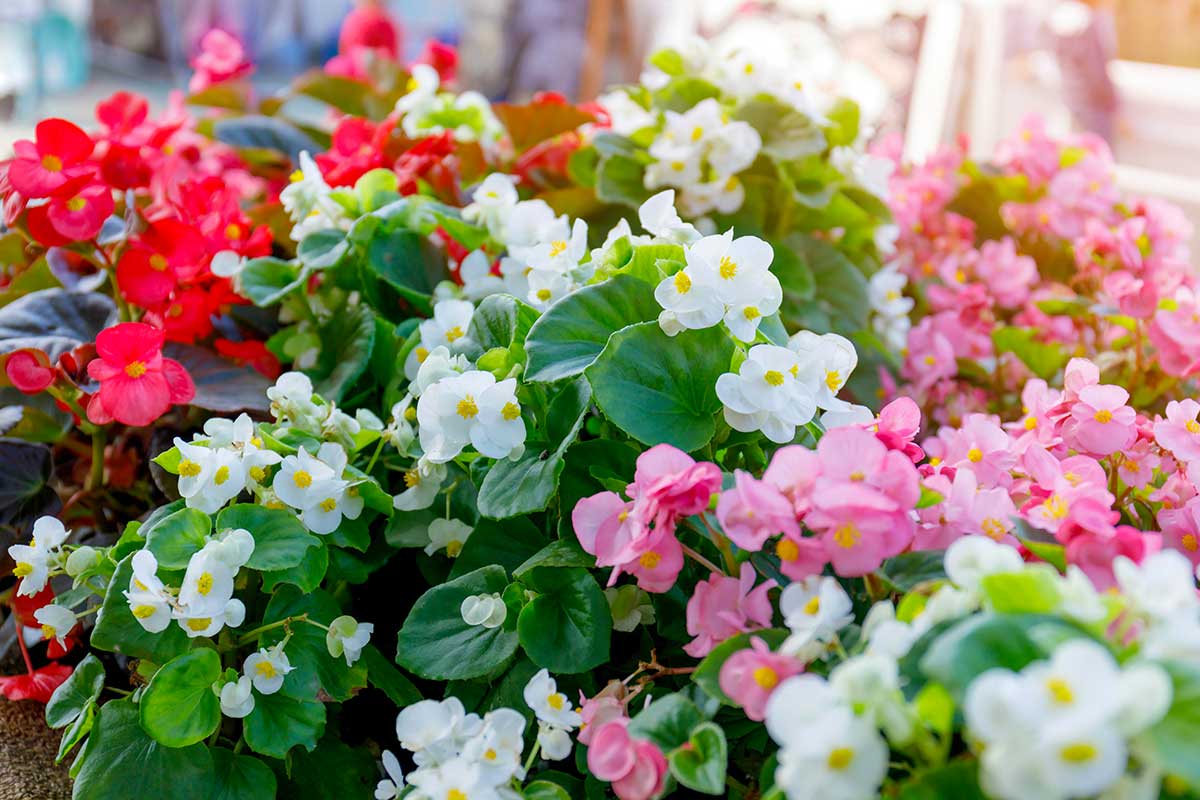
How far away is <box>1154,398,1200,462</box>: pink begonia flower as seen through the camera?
0.53 metres

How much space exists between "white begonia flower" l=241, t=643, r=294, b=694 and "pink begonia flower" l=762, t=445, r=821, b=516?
262 mm

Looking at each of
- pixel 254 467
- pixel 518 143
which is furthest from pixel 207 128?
pixel 254 467

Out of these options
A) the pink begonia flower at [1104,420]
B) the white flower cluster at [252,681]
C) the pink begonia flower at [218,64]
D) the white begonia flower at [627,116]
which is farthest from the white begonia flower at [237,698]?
the pink begonia flower at [218,64]

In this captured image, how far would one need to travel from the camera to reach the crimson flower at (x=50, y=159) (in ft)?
2.19

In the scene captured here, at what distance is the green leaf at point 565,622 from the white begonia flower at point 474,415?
0.07 m

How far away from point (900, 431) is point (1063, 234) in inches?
25.8

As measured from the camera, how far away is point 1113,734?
284mm

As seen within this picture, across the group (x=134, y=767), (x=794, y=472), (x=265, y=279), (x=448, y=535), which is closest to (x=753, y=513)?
(x=794, y=472)

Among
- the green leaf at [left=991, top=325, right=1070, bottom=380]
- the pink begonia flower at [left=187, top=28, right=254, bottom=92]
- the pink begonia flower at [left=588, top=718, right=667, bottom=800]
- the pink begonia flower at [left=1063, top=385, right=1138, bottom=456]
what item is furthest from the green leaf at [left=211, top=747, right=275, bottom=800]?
the pink begonia flower at [left=187, top=28, right=254, bottom=92]

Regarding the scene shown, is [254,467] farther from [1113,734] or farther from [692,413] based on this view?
[1113,734]

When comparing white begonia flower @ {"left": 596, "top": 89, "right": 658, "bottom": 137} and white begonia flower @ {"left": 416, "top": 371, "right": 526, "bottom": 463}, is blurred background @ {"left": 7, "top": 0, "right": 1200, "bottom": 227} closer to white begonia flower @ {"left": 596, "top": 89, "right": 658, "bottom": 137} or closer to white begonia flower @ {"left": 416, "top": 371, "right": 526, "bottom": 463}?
white begonia flower @ {"left": 596, "top": 89, "right": 658, "bottom": 137}

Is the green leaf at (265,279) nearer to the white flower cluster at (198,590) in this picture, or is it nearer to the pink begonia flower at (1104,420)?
the white flower cluster at (198,590)

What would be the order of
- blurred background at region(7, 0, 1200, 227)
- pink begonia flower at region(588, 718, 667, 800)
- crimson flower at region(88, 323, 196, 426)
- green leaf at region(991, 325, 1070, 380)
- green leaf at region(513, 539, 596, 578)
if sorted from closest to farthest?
1. pink begonia flower at region(588, 718, 667, 800)
2. green leaf at region(513, 539, 596, 578)
3. crimson flower at region(88, 323, 196, 426)
4. green leaf at region(991, 325, 1070, 380)
5. blurred background at region(7, 0, 1200, 227)

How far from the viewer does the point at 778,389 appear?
1.56 ft
